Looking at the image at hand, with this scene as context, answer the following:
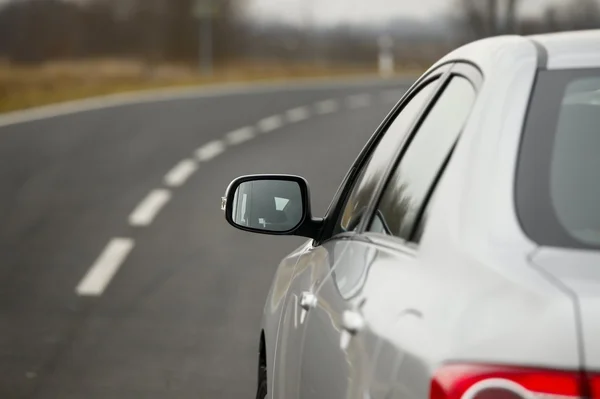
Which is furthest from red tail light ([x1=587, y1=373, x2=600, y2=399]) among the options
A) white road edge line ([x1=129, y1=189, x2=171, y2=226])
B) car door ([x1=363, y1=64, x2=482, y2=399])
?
white road edge line ([x1=129, y1=189, x2=171, y2=226])

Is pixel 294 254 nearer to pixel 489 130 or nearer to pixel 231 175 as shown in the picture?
pixel 489 130

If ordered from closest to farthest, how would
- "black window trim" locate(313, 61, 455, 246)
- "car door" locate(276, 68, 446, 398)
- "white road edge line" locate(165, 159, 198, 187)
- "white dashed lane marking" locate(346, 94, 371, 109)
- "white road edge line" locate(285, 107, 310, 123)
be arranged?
"car door" locate(276, 68, 446, 398) < "black window trim" locate(313, 61, 455, 246) < "white road edge line" locate(165, 159, 198, 187) < "white road edge line" locate(285, 107, 310, 123) < "white dashed lane marking" locate(346, 94, 371, 109)

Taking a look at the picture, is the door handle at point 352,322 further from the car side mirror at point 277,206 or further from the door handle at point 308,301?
the car side mirror at point 277,206

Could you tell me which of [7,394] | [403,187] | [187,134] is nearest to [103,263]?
[7,394]

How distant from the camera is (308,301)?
3.46 m

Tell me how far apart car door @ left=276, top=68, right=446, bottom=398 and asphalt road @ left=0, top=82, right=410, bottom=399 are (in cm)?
317

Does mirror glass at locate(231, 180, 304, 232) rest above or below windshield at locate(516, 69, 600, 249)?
below

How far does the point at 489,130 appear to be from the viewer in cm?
239

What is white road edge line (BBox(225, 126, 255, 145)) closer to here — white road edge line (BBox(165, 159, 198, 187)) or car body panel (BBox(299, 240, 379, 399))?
white road edge line (BBox(165, 159, 198, 187))

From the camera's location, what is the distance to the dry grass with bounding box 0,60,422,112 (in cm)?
3103

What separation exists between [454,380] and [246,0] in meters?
58.8

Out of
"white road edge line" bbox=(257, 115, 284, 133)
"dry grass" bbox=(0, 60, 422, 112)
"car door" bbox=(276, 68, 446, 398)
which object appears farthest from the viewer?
"dry grass" bbox=(0, 60, 422, 112)

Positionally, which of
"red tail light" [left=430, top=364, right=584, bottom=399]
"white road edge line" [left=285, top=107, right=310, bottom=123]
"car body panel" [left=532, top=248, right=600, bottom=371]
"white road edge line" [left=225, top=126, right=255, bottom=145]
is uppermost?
"car body panel" [left=532, top=248, right=600, bottom=371]

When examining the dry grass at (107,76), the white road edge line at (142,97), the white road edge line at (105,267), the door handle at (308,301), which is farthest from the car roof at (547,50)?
the dry grass at (107,76)
